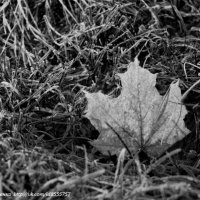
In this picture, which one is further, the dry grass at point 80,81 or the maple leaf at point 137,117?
the maple leaf at point 137,117

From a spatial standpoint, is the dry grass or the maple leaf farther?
the maple leaf

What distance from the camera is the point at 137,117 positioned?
147cm

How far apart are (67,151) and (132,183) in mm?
400

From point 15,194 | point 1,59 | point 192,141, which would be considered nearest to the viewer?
point 15,194

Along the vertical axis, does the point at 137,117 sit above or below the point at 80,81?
below

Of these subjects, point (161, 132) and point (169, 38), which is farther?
point (169, 38)

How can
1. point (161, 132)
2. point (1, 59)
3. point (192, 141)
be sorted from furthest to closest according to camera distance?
point (1, 59)
point (192, 141)
point (161, 132)

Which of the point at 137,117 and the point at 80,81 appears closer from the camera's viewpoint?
the point at 137,117

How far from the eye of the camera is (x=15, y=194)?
1.21 meters

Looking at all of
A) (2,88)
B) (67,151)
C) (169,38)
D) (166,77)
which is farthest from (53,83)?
(169,38)

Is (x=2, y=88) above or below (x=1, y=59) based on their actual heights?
below

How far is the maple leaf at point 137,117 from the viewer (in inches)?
57.3

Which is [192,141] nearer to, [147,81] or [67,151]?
[147,81]

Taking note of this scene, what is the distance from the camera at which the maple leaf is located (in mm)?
1456
